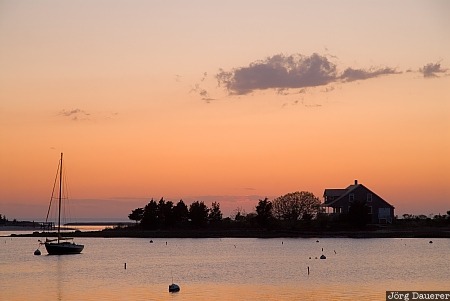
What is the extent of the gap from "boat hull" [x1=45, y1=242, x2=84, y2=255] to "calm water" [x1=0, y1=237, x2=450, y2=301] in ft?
4.23

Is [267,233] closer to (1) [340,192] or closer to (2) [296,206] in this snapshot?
(2) [296,206]

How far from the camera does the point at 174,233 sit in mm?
158375

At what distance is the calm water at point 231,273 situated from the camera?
183ft

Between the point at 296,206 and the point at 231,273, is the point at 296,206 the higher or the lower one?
the higher one

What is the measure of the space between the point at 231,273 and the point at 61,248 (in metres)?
38.2

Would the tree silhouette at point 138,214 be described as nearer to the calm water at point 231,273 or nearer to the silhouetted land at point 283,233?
the silhouetted land at point 283,233

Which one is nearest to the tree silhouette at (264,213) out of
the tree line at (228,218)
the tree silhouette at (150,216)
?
the tree line at (228,218)

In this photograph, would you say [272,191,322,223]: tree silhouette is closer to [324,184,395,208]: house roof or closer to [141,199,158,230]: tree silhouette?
[324,184,395,208]: house roof

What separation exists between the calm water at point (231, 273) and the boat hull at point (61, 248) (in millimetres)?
1290

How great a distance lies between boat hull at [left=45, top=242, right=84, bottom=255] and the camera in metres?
100

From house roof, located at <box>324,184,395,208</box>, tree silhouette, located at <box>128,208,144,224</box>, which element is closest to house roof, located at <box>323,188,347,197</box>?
house roof, located at <box>324,184,395,208</box>

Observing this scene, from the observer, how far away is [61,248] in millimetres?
101250

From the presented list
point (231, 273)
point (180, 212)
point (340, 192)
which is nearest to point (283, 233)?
point (340, 192)

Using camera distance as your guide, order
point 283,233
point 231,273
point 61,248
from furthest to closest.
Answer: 1. point 283,233
2. point 61,248
3. point 231,273
